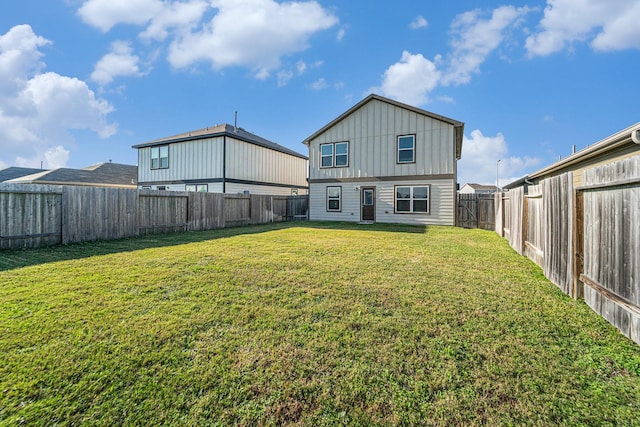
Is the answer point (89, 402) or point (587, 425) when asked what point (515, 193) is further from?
point (89, 402)

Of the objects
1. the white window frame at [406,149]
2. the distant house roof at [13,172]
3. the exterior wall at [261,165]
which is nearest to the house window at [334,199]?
the white window frame at [406,149]

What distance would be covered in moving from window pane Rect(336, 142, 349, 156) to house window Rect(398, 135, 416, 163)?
307 centimetres

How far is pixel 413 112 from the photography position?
14453mm

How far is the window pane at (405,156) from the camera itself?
14.6 m

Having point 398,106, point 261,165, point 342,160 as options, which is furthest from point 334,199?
point 261,165

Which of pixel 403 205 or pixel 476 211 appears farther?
pixel 403 205

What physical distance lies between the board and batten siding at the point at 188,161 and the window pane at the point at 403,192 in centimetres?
1088

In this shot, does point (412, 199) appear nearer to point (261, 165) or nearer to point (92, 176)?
point (261, 165)

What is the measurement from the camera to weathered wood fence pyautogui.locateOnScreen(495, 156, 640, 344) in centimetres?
264

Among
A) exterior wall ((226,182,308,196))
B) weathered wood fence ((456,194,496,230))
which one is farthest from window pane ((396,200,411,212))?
exterior wall ((226,182,308,196))

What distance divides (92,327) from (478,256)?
275 inches

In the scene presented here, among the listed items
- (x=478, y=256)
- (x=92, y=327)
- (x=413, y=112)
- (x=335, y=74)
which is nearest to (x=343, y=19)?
(x=335, y=74)

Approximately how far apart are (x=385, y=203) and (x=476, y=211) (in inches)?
177

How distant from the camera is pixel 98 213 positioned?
28.0ft
